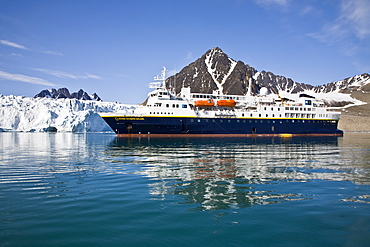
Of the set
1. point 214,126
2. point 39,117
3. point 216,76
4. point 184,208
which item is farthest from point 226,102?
point 216,76

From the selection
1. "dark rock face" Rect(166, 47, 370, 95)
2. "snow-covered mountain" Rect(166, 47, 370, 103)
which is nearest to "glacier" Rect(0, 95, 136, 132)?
"dark rock face" Rect(166, 47, 370, 95)

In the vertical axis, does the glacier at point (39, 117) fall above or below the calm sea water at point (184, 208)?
above

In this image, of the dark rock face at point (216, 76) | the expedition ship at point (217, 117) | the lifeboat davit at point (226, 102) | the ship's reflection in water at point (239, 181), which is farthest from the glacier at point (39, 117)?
the dark rock face at point (216, 76)

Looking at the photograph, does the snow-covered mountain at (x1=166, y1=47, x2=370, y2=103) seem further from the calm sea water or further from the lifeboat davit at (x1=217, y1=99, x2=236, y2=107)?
the calm sea water

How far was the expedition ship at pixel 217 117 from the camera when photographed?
39188mm

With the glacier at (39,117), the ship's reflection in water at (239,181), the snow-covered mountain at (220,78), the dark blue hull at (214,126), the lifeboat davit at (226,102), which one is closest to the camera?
the ship's reflection in water at (239,181)

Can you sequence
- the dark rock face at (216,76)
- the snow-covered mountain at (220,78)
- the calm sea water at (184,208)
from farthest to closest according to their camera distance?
the dark rock face at (216,76) → the snow-covered mountain at (220,78) → the calm sea water at (184,208)

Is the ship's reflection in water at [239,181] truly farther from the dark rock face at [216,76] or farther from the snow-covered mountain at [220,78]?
the dark rock face at [216,76]

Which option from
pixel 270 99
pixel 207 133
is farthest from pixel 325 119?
pixel 207 133

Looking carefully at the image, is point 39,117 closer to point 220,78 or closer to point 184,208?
point 184,208

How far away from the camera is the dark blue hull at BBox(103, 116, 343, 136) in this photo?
128ft

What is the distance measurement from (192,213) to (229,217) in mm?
808

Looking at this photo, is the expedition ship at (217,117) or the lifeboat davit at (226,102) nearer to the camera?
the expedition ship at (217,117)

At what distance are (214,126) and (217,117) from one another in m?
1.59
